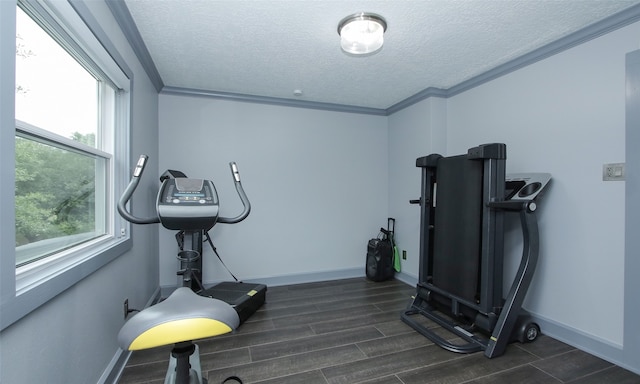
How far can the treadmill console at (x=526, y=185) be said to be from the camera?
205 cm

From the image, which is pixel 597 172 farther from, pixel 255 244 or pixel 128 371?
pixel 128 371

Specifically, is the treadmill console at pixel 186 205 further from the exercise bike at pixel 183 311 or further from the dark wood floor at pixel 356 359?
the dark wood floor at pixel 356 359

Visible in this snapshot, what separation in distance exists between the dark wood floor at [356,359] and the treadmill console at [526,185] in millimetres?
1134

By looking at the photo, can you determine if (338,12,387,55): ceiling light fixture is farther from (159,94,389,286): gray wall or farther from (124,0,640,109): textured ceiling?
(159,94,389,286): gray wall

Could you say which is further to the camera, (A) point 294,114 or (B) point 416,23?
(A) point 294,114

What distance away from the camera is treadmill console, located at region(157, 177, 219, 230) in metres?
1.19

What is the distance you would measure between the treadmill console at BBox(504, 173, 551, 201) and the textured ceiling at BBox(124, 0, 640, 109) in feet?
3.56

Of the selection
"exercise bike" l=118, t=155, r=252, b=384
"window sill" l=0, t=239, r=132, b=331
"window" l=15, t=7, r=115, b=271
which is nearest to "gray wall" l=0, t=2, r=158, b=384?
"window sill" l=0, t=239, r=132, b=331

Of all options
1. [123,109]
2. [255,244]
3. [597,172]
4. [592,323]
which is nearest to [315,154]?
[255,244]

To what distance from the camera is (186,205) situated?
47.3 inches

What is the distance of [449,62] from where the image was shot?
258 centimetres

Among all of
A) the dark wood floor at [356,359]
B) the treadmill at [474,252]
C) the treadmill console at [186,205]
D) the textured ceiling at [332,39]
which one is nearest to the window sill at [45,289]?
the treadmill console at [186,205]

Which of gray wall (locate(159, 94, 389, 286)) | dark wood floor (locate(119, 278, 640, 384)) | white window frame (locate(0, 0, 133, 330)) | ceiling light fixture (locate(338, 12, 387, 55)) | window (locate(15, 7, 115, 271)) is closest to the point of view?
white window frame (locate(0, 0, 133, 330))

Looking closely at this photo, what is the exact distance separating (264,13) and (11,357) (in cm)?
207
